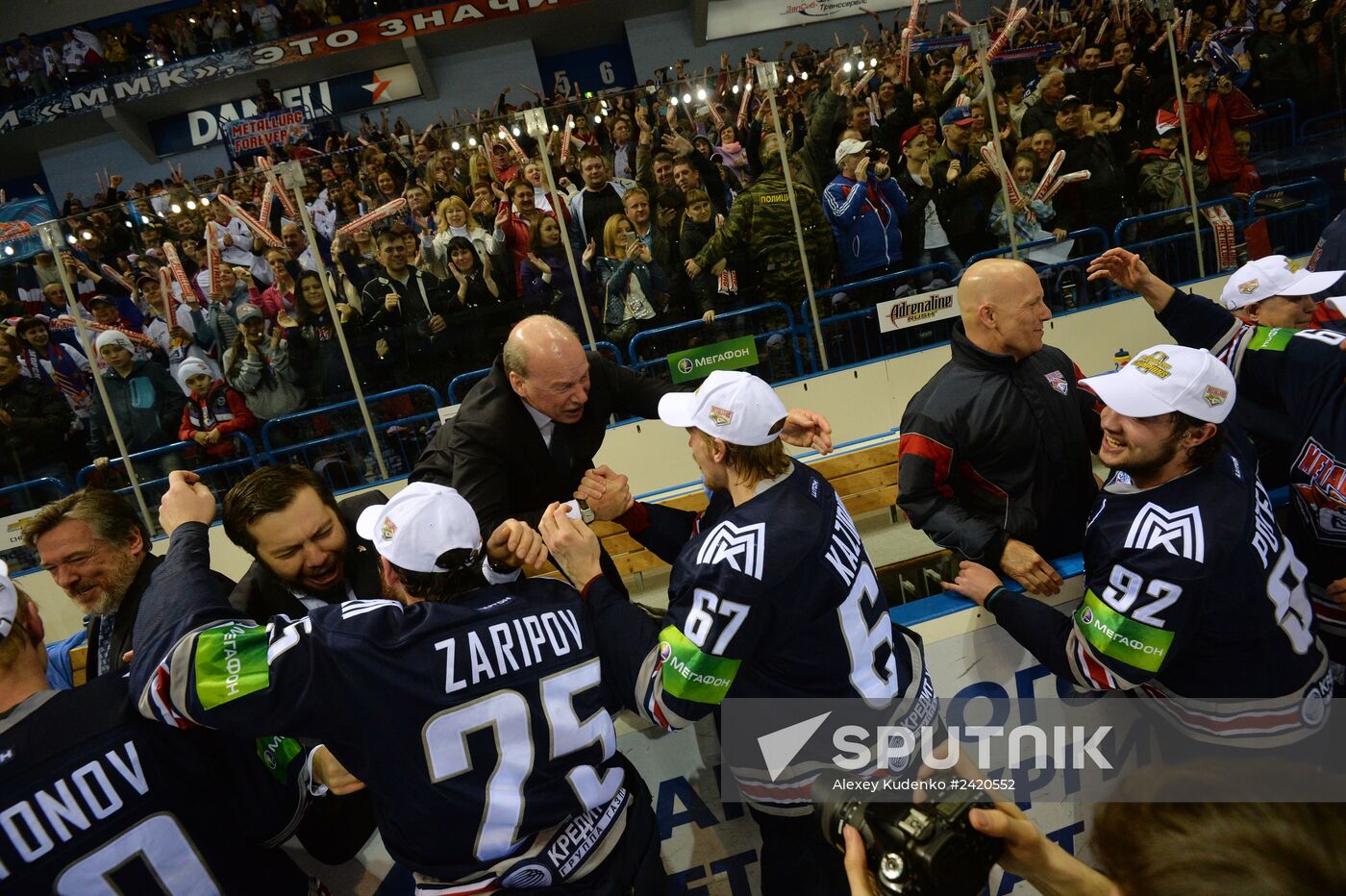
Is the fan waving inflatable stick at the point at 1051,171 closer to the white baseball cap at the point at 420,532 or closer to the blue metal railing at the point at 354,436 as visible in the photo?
the blue metal railing at the point at 354,436

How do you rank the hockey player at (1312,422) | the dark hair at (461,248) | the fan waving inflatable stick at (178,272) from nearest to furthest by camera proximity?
1. the hockey player at (1312,422)
2. the fan waving inflatable stick at (178,272)
3. the dark hair at (461,248)

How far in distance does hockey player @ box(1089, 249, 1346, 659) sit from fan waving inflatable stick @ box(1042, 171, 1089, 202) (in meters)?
4.33

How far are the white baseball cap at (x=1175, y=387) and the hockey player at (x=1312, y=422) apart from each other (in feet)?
2.56

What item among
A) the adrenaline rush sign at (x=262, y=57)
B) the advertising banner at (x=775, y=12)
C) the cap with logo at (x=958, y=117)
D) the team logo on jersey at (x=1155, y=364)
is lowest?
the team logo on jersey at (x=1155, y=364)

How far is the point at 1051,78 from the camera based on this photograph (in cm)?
671

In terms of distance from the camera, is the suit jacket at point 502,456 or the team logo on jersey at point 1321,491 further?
the suit jacket at point 502,456

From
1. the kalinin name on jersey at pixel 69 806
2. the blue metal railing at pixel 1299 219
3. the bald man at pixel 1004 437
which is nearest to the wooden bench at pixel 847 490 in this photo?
the bald man at pixel 1004 437

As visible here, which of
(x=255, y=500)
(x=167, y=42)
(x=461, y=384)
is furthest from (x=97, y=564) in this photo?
(x=167, y=42)

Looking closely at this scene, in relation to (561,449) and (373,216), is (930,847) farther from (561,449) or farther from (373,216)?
(373,216)

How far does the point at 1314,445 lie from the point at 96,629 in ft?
12.9

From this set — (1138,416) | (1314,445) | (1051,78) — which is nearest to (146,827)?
(1138,416)

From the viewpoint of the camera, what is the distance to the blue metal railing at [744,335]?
6422 mm

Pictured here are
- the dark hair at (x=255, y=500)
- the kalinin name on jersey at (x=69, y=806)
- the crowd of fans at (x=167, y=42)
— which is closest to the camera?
the kalinin name on jersey at (x=69, y=806)

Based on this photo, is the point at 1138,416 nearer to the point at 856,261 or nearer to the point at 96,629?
the point at 96,629
